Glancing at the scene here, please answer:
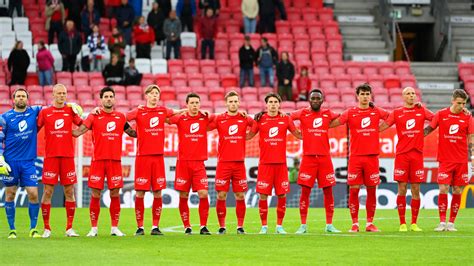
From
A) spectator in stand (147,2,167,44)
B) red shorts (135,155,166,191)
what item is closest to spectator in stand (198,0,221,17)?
spectator in stand (147,2,167,44)

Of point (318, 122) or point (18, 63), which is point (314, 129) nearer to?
point (318, 122)

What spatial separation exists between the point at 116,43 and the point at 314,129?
14.2 m

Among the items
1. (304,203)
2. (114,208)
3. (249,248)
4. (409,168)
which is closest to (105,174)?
(114,208)

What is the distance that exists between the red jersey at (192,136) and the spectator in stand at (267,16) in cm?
1686

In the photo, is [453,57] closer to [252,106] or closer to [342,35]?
[342,35]

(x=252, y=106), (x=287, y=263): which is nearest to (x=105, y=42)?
(x=252, y=106)

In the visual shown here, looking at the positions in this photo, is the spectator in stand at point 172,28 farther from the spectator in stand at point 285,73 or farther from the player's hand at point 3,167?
the player's hand at point 3,167

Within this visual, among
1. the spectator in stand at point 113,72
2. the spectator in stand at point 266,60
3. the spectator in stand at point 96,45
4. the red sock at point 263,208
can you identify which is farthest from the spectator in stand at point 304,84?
the red sock at point 263,208

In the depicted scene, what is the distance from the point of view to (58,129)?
56.8 feet

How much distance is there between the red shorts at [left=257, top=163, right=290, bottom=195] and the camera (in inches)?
697

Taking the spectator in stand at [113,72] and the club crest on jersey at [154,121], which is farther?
the spectator in stand at [113,72]

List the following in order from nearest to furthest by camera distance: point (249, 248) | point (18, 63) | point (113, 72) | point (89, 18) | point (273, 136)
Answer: point (249, 248) → point (273, 136) → point (18, 63) → point (113, 72) → point (89, 18)

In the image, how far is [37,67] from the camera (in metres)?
31.8

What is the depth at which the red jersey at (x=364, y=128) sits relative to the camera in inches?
710
